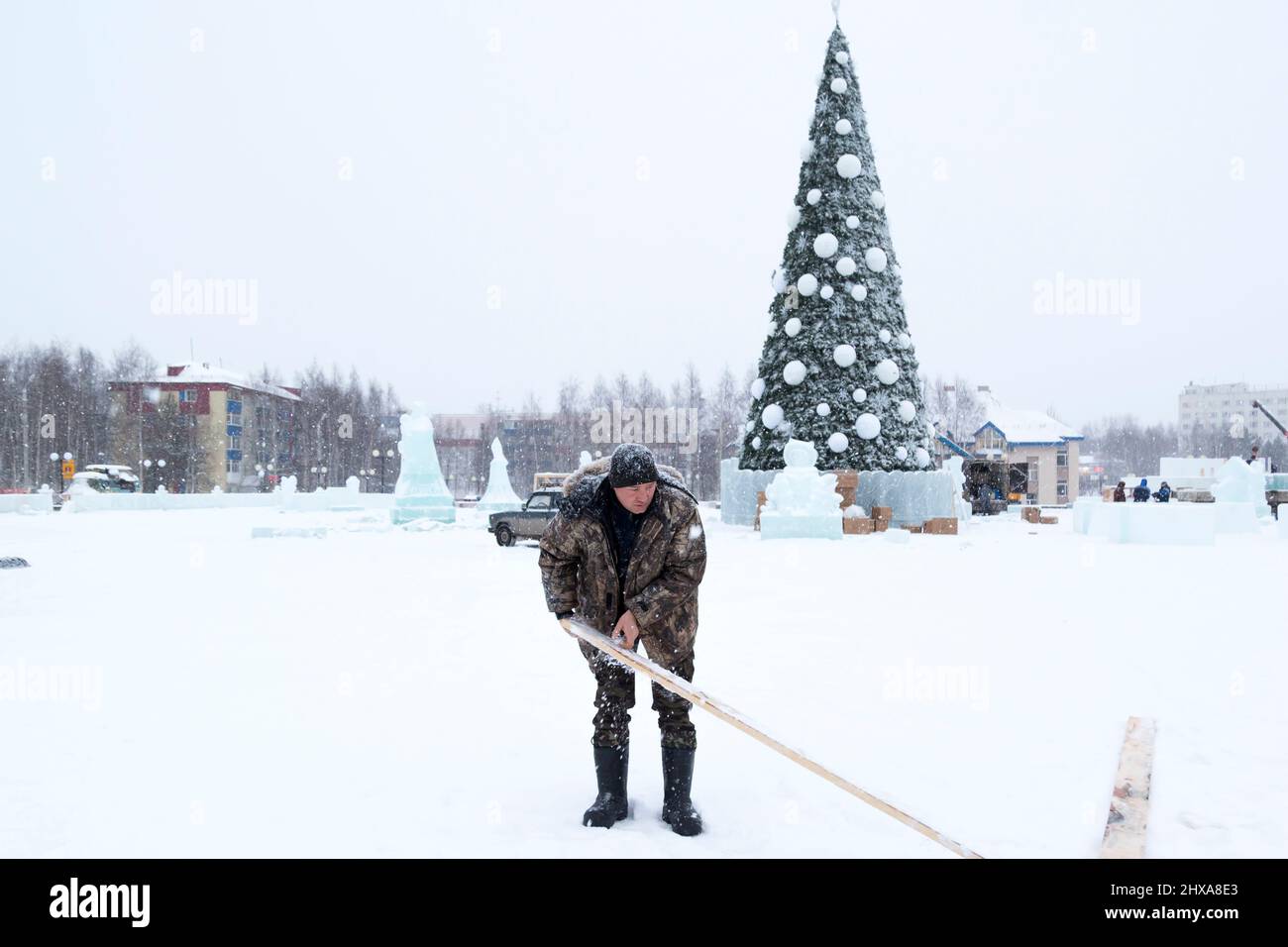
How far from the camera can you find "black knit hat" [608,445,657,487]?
3127 millimetres

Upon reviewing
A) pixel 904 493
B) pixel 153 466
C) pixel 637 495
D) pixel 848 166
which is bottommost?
pixel 904 493

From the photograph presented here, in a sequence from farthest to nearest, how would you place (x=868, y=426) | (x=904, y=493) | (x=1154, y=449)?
(x=1154, y=449)
(x=904, y=493)
(x=868, y=426)

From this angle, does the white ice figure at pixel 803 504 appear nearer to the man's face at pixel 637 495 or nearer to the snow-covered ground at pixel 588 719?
the snow-covered ground at pixel 588 719

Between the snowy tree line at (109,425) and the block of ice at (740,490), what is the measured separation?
48312 mm

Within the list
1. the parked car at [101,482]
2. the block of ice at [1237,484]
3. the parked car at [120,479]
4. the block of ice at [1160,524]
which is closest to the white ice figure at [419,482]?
the block of ice at [1160,524]

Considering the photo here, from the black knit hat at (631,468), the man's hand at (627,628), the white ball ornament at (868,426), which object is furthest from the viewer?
the white ball ornament at (868,426)

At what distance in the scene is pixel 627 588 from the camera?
11.0 ft

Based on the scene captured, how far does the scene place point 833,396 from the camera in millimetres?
19672

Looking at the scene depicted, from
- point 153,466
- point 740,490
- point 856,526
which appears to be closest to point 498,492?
point 740,490

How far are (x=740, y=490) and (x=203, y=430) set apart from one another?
58.1 metres

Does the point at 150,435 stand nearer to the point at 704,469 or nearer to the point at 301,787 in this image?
the point at 704,469

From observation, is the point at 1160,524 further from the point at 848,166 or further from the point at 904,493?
the point at 848,166

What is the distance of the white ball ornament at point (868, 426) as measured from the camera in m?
19.3

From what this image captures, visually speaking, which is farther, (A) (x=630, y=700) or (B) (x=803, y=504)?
(B) (x=803, y=504)
